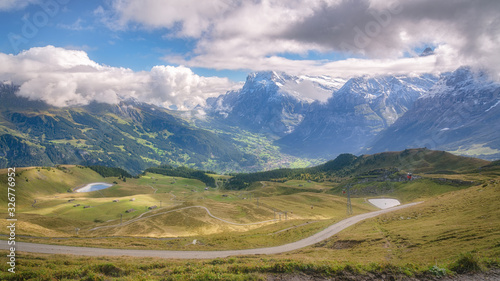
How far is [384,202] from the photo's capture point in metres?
176

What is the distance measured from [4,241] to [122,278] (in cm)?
4508

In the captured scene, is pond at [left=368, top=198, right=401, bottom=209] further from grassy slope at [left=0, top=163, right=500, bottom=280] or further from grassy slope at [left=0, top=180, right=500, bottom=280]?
grassy slope at [left=0, top=180, right=500, bottom=280]

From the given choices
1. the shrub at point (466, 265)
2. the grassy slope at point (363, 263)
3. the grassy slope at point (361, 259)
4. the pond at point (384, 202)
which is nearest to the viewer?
the shrub at point (466, 265)

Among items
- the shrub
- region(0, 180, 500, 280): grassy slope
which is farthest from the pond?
the shrub

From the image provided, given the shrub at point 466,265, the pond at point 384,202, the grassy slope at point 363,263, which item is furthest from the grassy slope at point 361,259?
the pond at point 384,202

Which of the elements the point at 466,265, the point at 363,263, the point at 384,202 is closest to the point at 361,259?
the point at 363,263

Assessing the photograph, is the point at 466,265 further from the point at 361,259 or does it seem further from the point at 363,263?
the point at 361,259

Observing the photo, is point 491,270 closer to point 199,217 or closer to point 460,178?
point 199,217

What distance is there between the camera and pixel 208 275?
2702 centimetres

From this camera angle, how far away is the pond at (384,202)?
546ft

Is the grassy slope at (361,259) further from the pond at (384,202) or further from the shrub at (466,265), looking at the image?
the pond at (384,202)

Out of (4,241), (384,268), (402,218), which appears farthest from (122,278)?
(402,218)

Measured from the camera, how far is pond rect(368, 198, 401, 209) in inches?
6555

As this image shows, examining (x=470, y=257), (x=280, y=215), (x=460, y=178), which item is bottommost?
(x=280, y=215)
